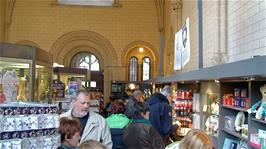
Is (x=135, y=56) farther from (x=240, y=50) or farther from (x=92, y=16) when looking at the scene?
(x=240, y=50)

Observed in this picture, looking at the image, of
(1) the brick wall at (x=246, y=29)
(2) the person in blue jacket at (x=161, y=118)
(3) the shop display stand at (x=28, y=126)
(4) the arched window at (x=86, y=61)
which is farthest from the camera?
(4) the arched window at (x=86, y=61)

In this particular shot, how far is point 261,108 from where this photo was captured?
4.22 metres

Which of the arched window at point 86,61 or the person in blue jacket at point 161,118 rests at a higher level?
the arched window at point 86,61

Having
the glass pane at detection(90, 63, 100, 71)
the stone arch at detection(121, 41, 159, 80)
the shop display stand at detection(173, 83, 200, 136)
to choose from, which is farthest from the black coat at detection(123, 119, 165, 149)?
the glass pane at detection(90, 63, 100, 71)

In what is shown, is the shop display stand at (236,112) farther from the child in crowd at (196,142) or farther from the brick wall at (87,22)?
the brick wall at (87,22)

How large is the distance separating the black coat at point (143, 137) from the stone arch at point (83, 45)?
1607 centimetres

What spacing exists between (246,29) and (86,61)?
15485mm

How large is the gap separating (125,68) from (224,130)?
14.9 meters

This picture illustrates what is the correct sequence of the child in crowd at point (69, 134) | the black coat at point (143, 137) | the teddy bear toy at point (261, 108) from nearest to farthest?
the child in crowd at point (69, 134)
the teddy bear toy at point (261, 108)
the black coat at point (143, 137)

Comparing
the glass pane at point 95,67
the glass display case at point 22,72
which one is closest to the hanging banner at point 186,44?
the glass display case at point 22,72

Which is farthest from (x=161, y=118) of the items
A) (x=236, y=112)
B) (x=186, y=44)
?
(x=186, y=44)

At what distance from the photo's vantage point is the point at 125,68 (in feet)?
67.4

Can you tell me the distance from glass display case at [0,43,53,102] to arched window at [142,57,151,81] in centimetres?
1599

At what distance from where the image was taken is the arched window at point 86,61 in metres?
21.4
